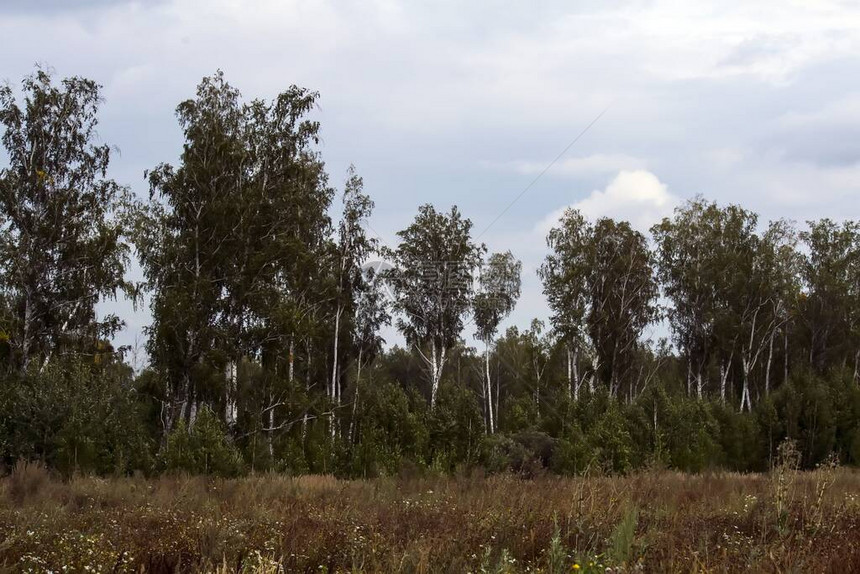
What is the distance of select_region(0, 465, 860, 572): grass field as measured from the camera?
6.23 m

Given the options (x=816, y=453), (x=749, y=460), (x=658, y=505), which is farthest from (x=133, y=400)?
(x=816, y=453)

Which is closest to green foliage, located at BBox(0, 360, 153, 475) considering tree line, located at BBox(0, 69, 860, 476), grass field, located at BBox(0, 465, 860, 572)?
tree line, located at BBox(0, 69, 860, 476)

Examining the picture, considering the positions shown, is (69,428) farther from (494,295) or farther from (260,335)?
(494,295)

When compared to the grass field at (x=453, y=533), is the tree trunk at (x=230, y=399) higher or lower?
higher

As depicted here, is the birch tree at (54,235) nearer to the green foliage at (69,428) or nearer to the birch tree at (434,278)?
the green foliage at (69,428)

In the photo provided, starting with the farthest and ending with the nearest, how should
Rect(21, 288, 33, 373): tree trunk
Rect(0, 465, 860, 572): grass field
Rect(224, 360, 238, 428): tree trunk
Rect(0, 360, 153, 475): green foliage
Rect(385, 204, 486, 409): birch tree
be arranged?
Rect(385, 204, 486, 409): birch tree → Rect(224, 360, 238, 428): tree trunk → Rect(21, 288, 33, 373): tree trunk → Rect(0, 360, 153, 475): green foliage → Rect(0, 465, 860, 572): grass field

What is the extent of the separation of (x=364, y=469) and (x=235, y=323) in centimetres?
698

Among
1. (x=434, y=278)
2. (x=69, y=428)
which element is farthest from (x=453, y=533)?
(x=434, y=278)

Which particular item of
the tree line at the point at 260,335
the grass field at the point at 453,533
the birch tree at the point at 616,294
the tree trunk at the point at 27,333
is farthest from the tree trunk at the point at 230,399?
the birch tree at the point at 616,294

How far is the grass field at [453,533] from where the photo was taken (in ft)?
20.5

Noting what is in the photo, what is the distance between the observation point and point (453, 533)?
7.78 m

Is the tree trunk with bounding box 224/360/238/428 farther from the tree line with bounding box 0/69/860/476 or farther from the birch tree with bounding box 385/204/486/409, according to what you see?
the birch tree with bounding box 385/204/486/409

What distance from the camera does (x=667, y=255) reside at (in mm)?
46125

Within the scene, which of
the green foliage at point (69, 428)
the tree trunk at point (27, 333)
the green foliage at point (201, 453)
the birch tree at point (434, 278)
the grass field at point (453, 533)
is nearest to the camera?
the grass field at point (453, 533)
